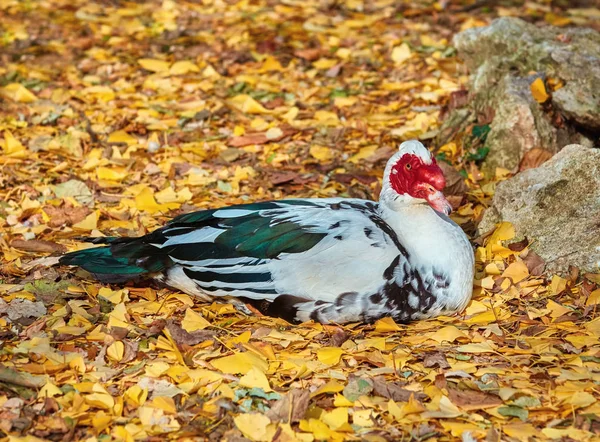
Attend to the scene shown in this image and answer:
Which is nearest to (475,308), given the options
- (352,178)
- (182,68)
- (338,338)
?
(338,338)

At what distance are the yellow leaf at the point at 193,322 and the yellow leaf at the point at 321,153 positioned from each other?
2.15 meters

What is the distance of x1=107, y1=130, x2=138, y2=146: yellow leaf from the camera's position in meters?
6.53

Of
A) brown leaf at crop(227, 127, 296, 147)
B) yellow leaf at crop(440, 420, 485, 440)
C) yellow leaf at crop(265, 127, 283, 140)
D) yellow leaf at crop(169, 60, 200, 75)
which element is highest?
yellow leaf at crop(169, 60, 200, 75)

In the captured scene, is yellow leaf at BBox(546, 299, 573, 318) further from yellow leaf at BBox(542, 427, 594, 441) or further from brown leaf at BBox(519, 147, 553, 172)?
brown leaf at BBox(519, 147, 553, 172)

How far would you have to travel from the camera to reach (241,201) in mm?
5734

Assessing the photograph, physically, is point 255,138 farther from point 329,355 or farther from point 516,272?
point 329,355

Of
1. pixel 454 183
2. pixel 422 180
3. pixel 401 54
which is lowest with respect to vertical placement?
pixel 454 183

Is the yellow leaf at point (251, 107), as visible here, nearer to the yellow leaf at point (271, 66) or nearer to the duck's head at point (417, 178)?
the yellow leaf at point (271, 66)

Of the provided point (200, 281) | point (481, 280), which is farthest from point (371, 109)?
point (200, 281)

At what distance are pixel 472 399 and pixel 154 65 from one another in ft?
16.5

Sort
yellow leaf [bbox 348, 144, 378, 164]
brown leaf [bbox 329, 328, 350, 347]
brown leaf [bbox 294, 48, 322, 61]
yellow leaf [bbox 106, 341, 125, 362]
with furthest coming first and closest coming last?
1. brown leaf [bbox 294, 48, 322, 61]
2. yellow leaf [bbox 348, 144, 378, 164]
3. brown leaf [bbox 329, 328, 350, 347]
4. yellow leaf [bbox 106, 341, 125, 362]

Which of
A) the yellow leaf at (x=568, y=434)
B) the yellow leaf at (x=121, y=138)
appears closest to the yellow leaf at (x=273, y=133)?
the yellow leaf at (x=121, y=138)

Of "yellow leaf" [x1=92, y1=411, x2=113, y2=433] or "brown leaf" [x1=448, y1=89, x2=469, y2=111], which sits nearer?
"yellow leaf" [x1=92, y1=411, x2=113, y2=433]

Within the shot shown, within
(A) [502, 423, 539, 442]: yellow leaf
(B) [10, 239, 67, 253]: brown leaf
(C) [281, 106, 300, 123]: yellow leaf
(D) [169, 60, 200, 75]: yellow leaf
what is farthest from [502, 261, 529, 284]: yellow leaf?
(D) [169, 60, 200, 75]: yellow leaf
